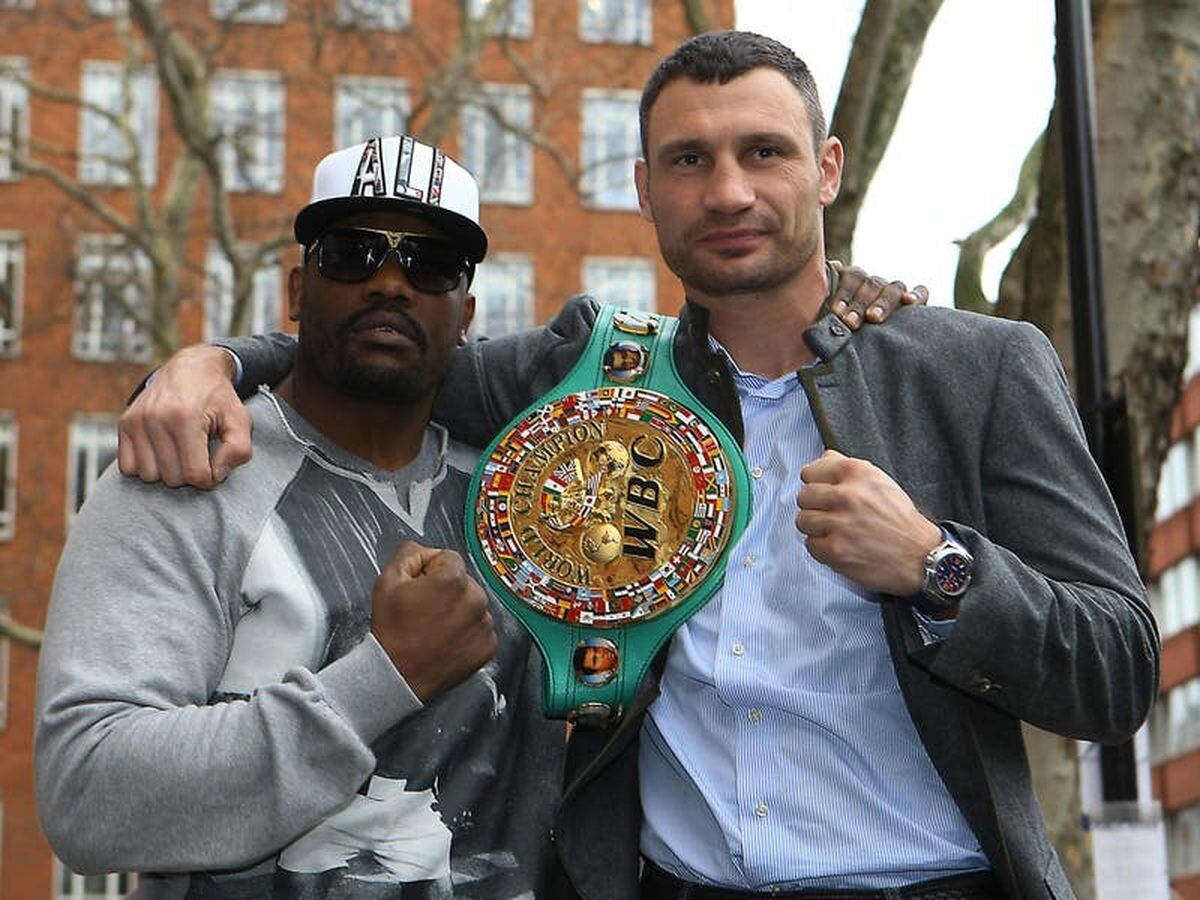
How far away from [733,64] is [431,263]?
79 cm

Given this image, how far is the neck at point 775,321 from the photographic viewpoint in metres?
3.84

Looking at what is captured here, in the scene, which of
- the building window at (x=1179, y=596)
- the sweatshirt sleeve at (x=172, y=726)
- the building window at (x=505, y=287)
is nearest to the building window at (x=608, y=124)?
the building window at (x=505, y=287)

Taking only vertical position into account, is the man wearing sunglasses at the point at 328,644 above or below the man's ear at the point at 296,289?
below

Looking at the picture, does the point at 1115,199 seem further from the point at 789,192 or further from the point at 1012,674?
the point at 1012,674

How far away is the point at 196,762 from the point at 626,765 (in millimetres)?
915

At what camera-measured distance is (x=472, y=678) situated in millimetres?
3709

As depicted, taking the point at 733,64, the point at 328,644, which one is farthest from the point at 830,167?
the point at 328,644

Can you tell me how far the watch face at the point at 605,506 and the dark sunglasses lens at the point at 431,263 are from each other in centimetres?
38

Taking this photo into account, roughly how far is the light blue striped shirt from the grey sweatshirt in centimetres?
37

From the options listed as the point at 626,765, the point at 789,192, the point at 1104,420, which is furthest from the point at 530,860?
the point at 1104,420

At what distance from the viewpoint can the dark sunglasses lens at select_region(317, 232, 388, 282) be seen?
3893 millimetres

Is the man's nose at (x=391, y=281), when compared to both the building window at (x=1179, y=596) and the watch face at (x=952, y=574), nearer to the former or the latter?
the watch face at (x=952, y=574)

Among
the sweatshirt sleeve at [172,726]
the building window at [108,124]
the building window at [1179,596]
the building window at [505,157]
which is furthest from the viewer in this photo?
the building window at [1179,596]

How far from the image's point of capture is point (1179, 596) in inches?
2028
